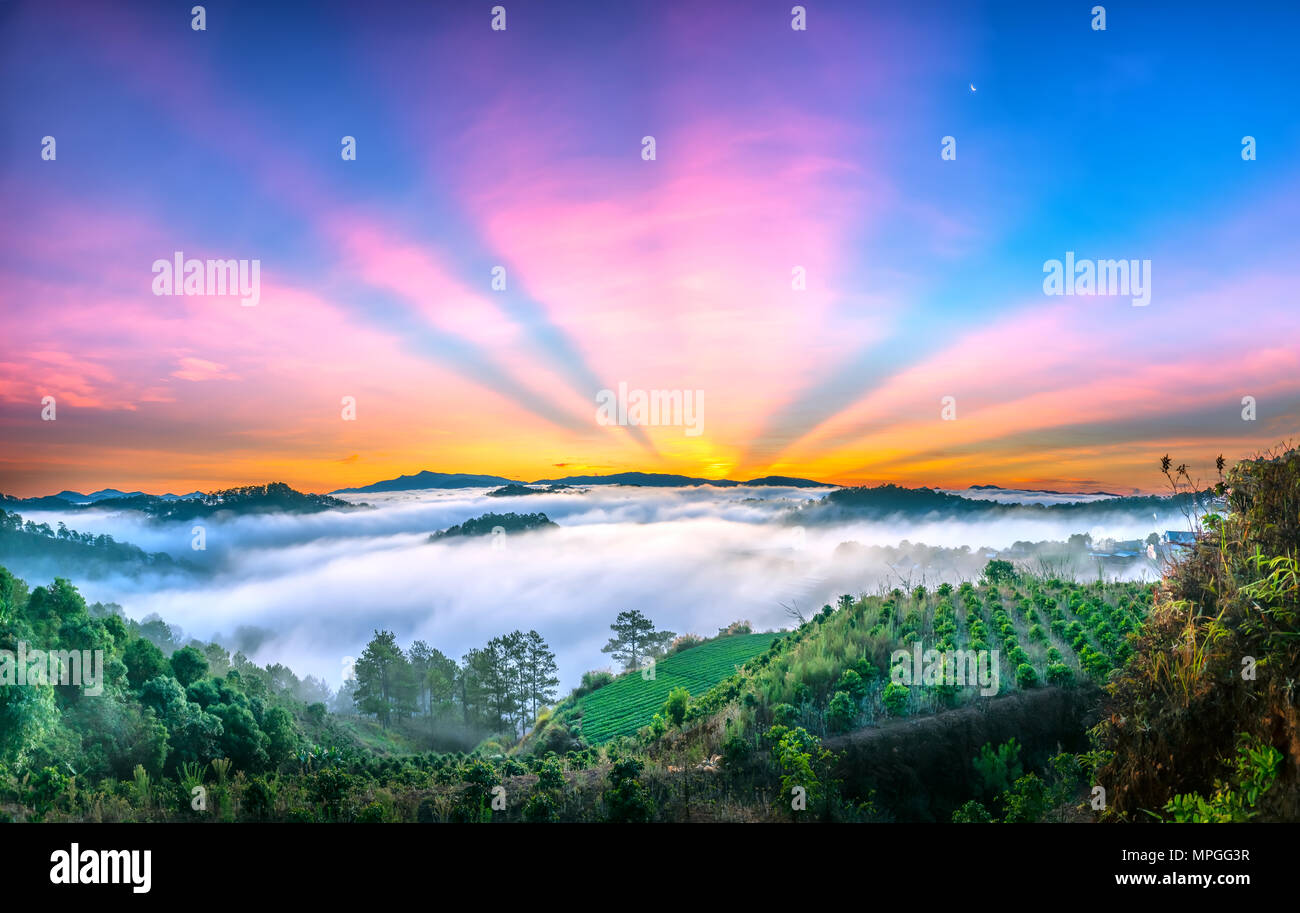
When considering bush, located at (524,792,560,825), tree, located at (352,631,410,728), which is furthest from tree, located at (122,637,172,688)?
tree, located at (352,631,410,728)

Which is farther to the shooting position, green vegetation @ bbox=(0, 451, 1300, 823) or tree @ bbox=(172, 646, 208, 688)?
tree @ bbox=(172, 646, 208, 688)

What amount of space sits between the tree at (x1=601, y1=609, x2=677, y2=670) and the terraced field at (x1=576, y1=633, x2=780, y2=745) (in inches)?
33.7

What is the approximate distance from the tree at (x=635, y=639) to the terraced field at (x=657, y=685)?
86cm

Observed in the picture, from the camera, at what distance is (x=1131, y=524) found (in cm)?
1012

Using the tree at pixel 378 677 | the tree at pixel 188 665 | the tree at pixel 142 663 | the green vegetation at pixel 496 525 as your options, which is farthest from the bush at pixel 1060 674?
the tree at pixel 378 677

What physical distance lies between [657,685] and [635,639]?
3221 millimetres

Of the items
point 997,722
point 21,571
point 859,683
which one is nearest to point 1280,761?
point 997,722

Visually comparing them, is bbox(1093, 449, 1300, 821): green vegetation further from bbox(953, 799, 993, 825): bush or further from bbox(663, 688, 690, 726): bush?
bbox(663, 688, 690, 726): bush

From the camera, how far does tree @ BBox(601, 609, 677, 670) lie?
16.5 meters

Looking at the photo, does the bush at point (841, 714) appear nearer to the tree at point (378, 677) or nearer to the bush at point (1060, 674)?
the bush at point (1060, 674)

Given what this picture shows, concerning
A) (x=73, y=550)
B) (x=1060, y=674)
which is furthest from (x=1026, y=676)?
(x=73, y=550)

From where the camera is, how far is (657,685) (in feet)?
44.9

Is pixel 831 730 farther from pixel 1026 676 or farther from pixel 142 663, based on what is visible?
pixel 142 663

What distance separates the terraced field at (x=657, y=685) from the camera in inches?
482
